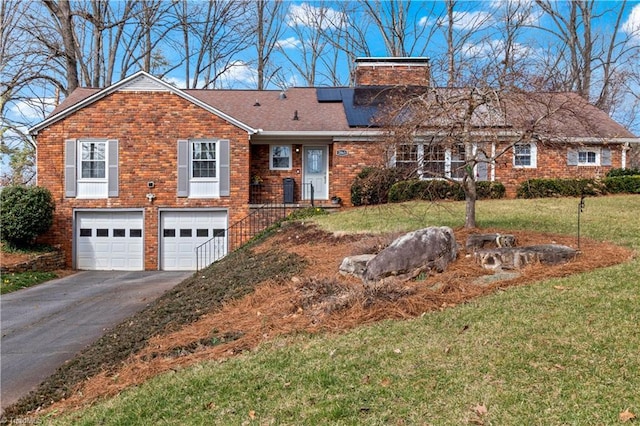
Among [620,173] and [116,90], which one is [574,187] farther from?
[116,90]

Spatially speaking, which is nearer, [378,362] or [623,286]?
[378,362]

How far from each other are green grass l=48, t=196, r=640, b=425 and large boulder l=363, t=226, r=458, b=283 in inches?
53.7

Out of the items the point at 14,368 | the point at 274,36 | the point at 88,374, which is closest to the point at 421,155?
the point at 88,374

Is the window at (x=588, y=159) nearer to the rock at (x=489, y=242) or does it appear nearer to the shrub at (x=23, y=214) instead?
the rock at (x=489, y=242)

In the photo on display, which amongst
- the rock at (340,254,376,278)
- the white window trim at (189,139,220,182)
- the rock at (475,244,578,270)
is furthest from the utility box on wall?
the rock at (475,244,578,270)

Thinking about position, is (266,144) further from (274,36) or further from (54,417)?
(274,36)

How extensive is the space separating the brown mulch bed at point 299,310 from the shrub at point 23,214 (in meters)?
10.8

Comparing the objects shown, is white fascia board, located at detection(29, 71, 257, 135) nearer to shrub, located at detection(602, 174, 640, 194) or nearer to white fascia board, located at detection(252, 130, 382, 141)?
white fascia board, located at detection(252, 130, 382, 141)

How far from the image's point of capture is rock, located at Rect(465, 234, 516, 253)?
7965 mm

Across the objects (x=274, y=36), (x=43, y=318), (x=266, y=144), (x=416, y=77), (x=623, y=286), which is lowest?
(x=43, y=318)

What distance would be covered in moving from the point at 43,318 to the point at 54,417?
593 cm

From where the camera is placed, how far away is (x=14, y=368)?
7102mm

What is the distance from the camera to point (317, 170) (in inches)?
741

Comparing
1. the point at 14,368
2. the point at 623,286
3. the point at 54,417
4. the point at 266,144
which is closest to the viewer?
the point at 54,417
